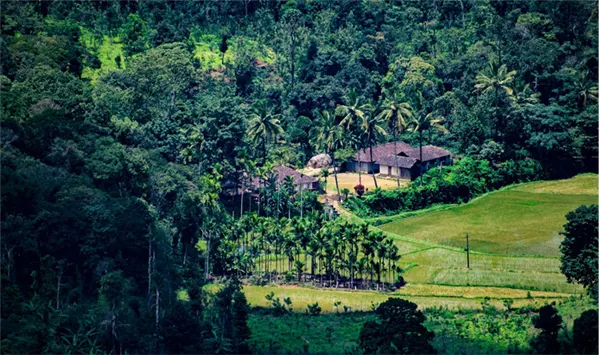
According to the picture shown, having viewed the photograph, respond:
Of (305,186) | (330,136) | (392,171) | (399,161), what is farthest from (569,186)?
(305,186)

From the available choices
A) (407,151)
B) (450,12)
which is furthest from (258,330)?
(450,12)

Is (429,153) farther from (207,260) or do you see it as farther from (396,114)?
(207,260)

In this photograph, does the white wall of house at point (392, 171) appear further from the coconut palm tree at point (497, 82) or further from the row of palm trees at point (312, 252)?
the row of palm trees at point (312, 252)

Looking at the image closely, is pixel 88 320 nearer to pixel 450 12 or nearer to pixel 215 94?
pixel 215 94

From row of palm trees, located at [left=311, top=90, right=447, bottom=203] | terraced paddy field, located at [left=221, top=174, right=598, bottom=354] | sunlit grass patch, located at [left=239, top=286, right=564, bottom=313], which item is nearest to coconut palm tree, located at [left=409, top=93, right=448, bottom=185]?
row of palm trees, located at [left=311, top=90, right=447, bottom=203]

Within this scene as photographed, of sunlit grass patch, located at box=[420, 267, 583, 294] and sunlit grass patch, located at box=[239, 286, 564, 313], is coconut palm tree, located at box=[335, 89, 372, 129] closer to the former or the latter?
sunlit grass patch, located at box=[420, 267, 583, 294]
